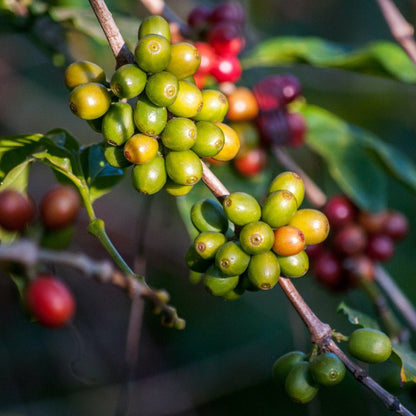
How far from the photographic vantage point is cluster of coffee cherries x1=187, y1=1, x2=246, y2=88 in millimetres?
2666

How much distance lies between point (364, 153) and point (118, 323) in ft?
8.76

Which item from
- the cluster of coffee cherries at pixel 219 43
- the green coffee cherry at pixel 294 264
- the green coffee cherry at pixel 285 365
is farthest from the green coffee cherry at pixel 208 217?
the cluster of coffee cherries at pixel 219 43

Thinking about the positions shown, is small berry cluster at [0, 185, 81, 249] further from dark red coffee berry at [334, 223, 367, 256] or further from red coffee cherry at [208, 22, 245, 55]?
dark red coffee berry at [334, 223, 367, 256]

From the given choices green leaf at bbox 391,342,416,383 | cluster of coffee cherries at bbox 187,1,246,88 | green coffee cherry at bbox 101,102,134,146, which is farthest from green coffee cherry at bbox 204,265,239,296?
cluster of coffee cherries at bbox 187,1,246,88

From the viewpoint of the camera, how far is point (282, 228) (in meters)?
1.50

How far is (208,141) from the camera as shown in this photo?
1.50 meters

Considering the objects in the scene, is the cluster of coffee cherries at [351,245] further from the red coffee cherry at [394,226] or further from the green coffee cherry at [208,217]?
the green coffee cherry at [208,217]

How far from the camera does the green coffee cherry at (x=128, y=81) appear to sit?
1397 millimetres

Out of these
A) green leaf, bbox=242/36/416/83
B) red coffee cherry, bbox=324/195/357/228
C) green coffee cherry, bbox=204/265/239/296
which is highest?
green leaf, bbox=242/36/416/83

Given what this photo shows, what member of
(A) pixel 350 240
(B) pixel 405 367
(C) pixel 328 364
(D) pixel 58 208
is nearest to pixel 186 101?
(D) pixel 58 208

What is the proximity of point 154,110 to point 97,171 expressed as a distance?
417mm

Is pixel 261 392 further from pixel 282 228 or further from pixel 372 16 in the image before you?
pixel 372 16

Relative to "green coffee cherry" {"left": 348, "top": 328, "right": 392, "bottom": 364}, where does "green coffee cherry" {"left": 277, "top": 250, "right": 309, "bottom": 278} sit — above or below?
above

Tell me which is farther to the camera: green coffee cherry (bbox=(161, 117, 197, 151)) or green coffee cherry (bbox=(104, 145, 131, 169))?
green coffee cherry (bbox=(104, 145, 131, 169))
